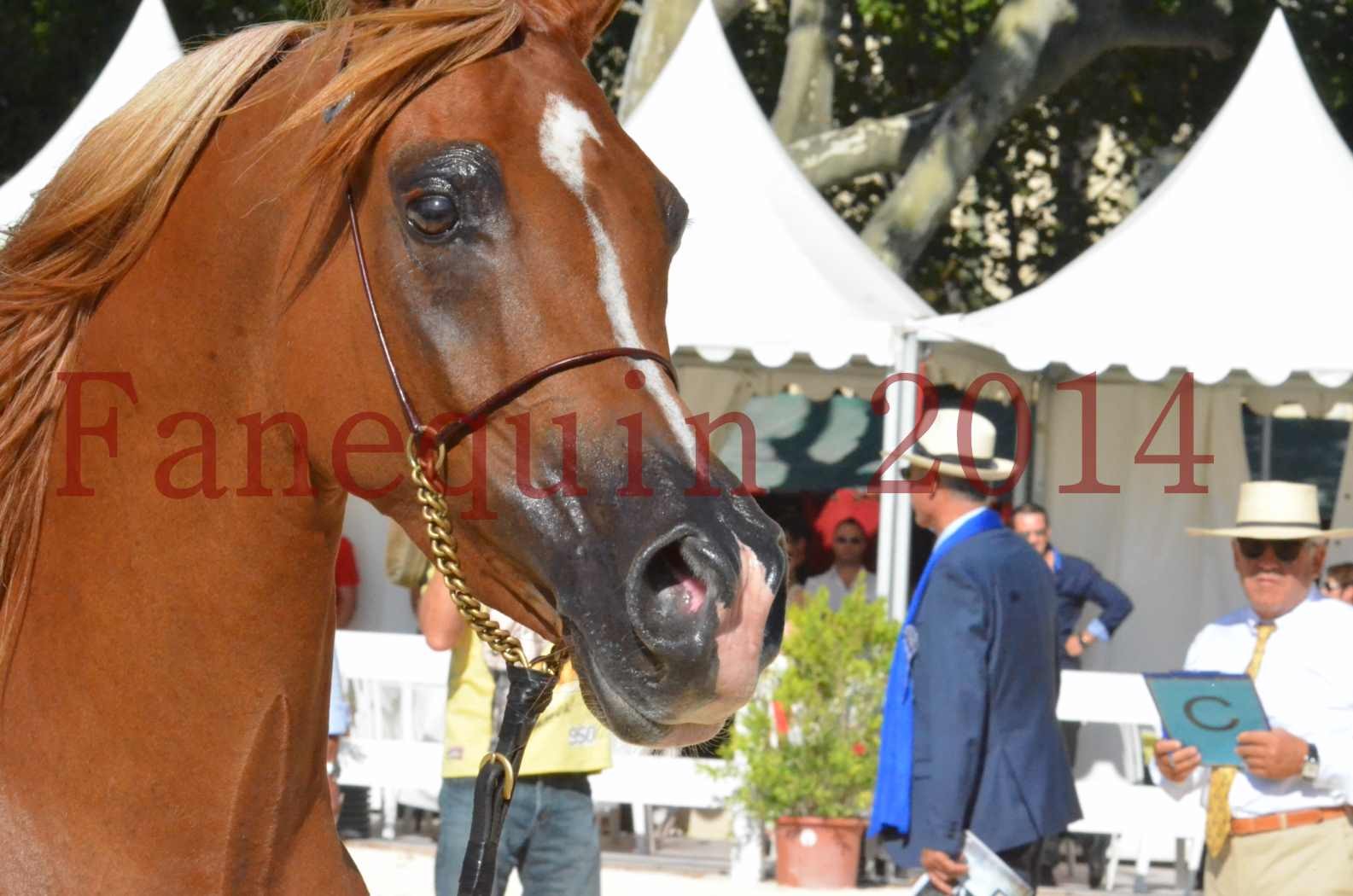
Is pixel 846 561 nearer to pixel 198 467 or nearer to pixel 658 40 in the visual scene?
pixel 658 40

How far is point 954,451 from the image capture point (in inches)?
228

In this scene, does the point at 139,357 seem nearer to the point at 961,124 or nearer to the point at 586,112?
the point at 586,112

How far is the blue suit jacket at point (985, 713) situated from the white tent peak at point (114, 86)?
220 inches

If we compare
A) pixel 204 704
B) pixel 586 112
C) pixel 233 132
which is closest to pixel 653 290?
pixel 586 112

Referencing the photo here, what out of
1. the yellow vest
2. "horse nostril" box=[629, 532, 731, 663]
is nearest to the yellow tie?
the yellow vest

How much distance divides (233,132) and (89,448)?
44cm

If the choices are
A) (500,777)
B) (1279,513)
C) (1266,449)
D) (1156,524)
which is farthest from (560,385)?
(1266,449)

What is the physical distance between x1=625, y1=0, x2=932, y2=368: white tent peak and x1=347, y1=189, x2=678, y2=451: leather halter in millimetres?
6075

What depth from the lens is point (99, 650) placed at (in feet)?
6.72

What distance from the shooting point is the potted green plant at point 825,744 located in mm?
8141

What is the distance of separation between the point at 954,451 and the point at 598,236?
13.1 feet

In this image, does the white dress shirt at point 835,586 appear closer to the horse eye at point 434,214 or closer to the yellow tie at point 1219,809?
the yellow tie at point 1219,809

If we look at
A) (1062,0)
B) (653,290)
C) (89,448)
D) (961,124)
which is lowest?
(89,448)
